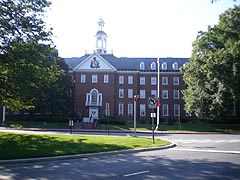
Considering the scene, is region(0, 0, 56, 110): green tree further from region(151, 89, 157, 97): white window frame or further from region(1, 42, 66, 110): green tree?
region(151, 89, 157, 97): white window frame

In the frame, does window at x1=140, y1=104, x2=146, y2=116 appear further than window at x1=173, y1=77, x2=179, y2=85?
No

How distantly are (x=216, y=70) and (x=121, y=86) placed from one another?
25019 mm

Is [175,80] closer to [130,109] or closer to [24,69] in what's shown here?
[130,109]

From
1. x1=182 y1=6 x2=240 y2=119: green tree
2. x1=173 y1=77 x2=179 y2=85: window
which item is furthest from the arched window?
x1=182 y1=6 x2=240 y2=119: green tree

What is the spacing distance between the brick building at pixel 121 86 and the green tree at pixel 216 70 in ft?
46.7

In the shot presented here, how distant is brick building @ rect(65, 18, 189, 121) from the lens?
6353 cm

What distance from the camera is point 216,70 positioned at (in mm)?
43000

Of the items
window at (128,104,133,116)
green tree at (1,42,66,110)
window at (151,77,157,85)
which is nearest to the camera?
green tree at (1,42,66,110)

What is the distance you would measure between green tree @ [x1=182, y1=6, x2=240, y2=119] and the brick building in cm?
1422

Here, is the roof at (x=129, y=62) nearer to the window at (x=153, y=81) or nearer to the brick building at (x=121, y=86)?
the brick building at (x=121, y=86)

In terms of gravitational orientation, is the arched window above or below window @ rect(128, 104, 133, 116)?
above

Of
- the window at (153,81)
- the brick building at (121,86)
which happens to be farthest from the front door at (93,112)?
the window at (153,81)

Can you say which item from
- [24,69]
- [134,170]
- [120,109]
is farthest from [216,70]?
[134,170]

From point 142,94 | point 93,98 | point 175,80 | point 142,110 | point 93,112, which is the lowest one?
point 93,112
